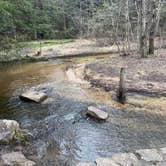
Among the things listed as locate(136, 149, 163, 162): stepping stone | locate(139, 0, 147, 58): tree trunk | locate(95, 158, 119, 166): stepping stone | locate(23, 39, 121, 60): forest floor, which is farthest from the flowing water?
locate(23, 39, 121, 60): forest floor

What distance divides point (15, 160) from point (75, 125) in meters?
3.39

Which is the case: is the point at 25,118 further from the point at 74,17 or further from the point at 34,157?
the point at 74,17

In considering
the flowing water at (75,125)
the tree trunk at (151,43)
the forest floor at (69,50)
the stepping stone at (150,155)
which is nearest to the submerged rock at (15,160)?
the flowing water at (75,125)

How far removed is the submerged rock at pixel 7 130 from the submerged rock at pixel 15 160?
2.65ft

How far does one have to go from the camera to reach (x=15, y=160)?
8422 mm

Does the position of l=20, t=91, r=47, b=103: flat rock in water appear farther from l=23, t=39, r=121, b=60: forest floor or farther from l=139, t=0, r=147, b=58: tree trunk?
l=23, t=39, r=121, b=60: forest floor

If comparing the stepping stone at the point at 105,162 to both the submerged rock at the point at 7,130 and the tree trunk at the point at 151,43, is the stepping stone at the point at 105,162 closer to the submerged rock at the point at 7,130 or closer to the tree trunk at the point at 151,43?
the submerged rock at the point at 7,130

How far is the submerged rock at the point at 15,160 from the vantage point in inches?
325

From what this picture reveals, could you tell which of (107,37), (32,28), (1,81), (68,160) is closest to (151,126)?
(68,160)

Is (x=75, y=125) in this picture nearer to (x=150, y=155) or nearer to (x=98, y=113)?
(x=98, y=113)

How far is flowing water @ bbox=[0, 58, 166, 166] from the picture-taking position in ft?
30.3

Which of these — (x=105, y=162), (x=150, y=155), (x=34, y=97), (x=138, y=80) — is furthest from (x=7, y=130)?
(x=138, y=80)

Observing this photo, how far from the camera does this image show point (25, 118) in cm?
1220

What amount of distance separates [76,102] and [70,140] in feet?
13.3
